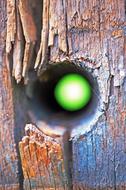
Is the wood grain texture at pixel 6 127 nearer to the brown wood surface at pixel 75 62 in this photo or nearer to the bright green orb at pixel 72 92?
the brown wood surface at pixel 75 62

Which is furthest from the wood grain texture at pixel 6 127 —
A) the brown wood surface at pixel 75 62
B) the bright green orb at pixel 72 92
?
the bright green orb at pixel 72 92

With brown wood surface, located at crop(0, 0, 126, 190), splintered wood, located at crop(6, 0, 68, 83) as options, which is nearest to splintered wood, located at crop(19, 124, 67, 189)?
brown wood surface, located at crop(0, 0, 126, 190)

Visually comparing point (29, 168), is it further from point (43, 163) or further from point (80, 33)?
point (80, 33)

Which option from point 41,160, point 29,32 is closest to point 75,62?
point 29,32

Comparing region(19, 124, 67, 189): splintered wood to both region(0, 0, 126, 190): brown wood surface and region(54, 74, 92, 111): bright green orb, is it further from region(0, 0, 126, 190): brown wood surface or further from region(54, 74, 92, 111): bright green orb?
region(54, 74, 92, 111): bright green orb

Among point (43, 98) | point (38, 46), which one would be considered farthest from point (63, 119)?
point (38, 46)
